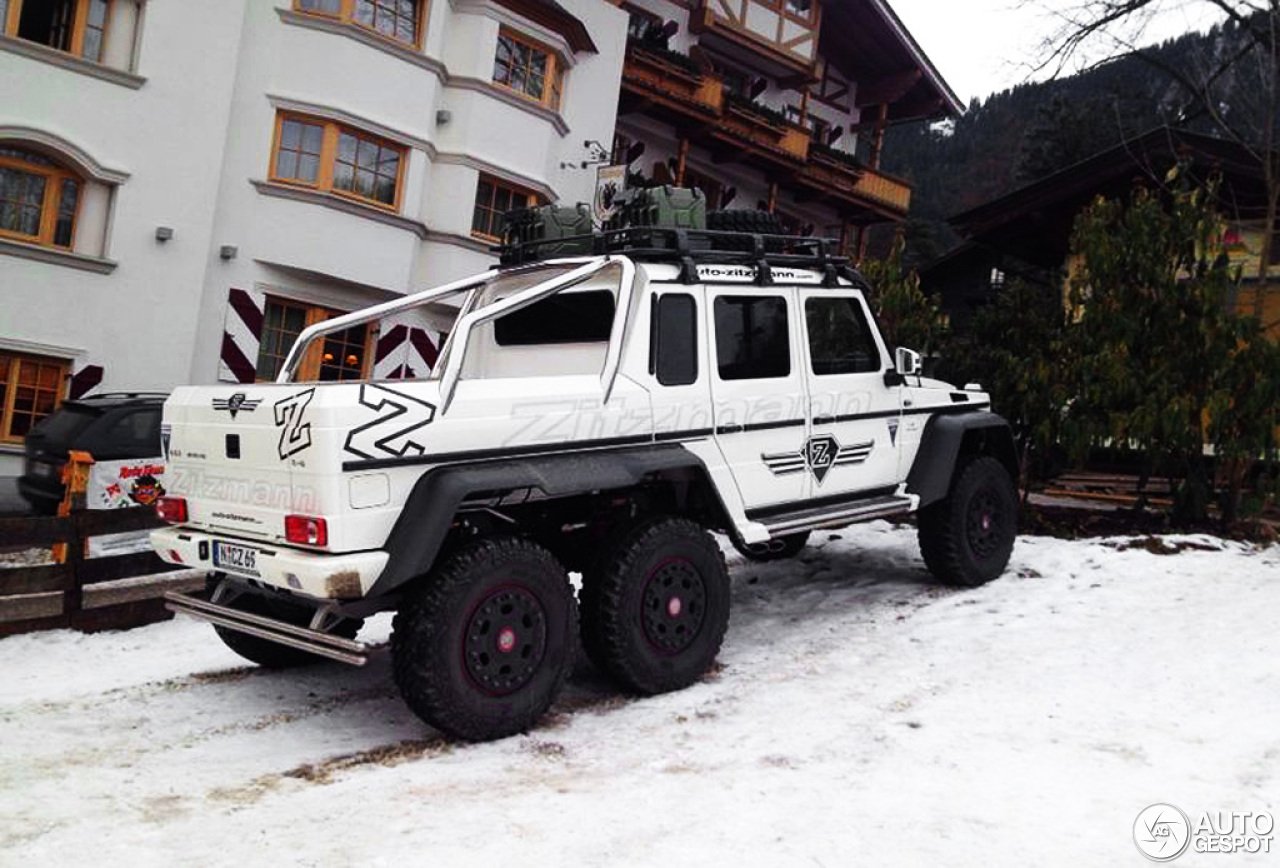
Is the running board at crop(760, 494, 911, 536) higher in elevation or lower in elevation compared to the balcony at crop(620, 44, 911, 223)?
lower

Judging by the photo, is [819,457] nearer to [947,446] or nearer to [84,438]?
[947,446]

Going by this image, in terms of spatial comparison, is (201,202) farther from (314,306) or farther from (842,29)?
(842,29)

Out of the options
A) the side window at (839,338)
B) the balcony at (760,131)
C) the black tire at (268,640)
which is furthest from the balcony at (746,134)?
the black tire at (268,640)

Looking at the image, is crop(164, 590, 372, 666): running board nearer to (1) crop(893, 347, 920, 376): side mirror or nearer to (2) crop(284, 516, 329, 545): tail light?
(2) crop(284, 516, 329, 545): tail light

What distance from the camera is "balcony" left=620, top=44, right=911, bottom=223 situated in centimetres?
2038

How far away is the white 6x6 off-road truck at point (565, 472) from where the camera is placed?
13.7 feet

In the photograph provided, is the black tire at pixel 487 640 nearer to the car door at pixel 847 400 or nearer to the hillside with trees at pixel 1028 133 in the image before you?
the car door at pixel 847 400

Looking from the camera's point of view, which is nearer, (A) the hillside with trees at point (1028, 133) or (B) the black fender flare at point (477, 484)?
(B) the black fender flare at point (477, 484)

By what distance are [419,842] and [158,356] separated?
12.1m

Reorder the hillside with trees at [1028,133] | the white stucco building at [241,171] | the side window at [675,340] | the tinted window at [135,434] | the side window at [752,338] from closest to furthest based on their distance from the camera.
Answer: the side window at [675,340]
the side window at [752,338]
the tinted window at [135,434]
the hillside with trees at [1028,133]
the white stucco building at [241,171]

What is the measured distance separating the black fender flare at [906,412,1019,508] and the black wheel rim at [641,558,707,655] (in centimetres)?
218

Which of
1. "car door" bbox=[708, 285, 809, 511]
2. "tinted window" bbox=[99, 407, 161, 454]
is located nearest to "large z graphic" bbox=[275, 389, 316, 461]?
"car door" bbox=[708, 285, 809, 511]

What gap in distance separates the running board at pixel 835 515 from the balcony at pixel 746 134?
610 inches

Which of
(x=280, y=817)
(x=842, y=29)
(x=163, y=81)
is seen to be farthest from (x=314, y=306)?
(x=842, y=29)
